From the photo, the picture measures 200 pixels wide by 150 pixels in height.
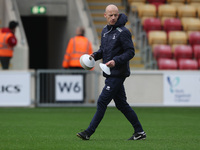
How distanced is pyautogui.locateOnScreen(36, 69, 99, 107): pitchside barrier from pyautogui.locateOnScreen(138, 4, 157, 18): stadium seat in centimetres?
523

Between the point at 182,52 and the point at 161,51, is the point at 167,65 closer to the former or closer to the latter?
the point at 161,51

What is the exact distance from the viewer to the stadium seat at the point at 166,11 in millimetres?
21531

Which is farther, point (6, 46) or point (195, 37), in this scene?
point (195, 37)

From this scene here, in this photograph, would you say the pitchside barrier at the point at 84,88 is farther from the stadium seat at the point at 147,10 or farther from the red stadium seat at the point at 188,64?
the stadium seat at the point at 147,10

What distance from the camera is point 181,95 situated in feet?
55.4

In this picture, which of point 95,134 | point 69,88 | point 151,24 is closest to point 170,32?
point 151,24

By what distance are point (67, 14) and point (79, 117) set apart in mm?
9516

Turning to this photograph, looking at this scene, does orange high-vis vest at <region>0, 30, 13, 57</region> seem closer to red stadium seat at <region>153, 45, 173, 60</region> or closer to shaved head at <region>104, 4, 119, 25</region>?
red stadium seat at <region>153, 45, 173, 60</region>

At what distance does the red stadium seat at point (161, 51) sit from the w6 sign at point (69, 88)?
3.79 m

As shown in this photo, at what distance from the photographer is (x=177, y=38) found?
66.9ft

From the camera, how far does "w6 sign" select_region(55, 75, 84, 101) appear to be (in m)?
16.5

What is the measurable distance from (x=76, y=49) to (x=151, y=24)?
15.8 ft

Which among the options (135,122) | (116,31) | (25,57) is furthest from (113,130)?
(25,57)

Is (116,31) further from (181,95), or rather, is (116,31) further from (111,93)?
(181,95)
